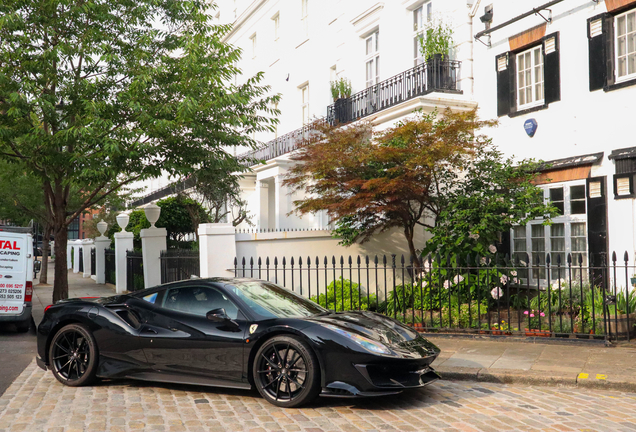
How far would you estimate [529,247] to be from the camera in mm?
12812

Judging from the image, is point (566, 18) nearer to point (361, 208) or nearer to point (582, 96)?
point (582, 96)

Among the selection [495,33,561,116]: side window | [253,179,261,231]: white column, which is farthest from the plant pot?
[253,179,261,231]: white column

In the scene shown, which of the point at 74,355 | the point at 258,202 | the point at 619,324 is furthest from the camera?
the point at 258,202

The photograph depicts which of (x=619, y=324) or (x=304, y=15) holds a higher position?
(x=304, y=15)

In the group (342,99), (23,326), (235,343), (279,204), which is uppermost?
(342,99)

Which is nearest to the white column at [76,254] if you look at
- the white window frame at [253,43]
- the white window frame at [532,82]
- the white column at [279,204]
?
the white window frame at [253,43]

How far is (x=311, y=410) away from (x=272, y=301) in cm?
134

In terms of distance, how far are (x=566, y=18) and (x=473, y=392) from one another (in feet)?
28.3

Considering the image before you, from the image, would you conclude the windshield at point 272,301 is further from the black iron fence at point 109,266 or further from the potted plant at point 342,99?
A: the black iron fence at point 109,266

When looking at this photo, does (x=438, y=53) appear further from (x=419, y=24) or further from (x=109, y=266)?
(x=109, y=266)

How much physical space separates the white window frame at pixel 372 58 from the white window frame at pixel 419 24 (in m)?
1.71

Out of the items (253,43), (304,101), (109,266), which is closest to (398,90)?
(304,101)

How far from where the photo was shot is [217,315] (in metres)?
6.05

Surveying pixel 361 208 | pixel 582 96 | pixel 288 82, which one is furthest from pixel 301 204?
pixel 288 82
